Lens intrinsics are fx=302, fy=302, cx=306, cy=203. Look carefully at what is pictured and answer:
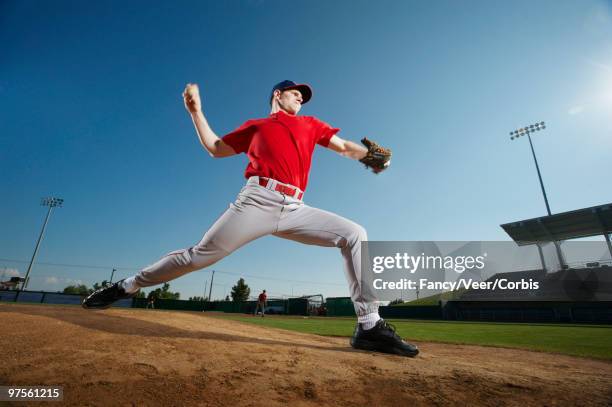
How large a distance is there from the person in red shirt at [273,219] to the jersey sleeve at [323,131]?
26mm

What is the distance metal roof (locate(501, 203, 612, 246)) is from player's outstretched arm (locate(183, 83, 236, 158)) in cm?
3336

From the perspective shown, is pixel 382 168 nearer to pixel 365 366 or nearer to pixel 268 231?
pixel 268 231

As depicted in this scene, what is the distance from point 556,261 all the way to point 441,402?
37458 mm

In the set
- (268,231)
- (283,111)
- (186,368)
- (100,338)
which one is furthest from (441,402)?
(283,111)

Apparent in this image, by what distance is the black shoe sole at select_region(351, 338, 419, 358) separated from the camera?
2385 mm

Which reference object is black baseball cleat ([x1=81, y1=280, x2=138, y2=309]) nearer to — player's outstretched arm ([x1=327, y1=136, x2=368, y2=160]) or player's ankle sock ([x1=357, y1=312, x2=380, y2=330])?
player's ankle sock ([x1=357, y1=312, x2=380, y2=330])

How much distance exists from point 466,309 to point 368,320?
27012 millimetres

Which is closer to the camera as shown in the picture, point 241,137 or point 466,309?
point 241,137

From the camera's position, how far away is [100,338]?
209 centimetres

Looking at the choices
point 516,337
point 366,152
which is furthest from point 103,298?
point 516,337

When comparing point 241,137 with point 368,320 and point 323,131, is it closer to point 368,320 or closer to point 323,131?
point 323,131

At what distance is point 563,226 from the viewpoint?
92.9 feet

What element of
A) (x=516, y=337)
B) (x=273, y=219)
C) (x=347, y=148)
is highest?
(x=347, y=148)

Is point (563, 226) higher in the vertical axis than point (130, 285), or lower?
higher
